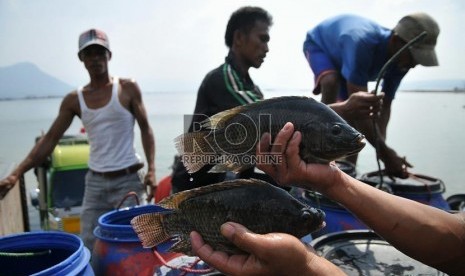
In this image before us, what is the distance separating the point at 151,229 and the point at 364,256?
1.55m

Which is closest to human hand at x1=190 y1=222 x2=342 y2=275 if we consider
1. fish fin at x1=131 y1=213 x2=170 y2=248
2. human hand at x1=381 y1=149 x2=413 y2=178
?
fish fin at x1=131 y1=213 x2=170 y2=248

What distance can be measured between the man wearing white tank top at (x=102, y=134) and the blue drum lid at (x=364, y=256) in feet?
8.45

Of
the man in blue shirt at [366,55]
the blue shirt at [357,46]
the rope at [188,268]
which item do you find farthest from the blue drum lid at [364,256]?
the blue shirt at [357,46]

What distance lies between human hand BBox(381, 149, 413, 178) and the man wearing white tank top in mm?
2792

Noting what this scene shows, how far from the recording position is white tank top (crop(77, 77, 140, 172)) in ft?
14.7

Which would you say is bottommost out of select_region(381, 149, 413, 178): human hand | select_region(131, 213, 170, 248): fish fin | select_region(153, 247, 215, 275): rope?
select_region(153, 247, 215, 275): rope

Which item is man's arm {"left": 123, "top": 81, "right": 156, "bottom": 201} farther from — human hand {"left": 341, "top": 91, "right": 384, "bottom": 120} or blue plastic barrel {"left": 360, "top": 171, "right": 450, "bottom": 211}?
human hand {"left": 341, "top": 91, "right": 384, "bottom": 120}

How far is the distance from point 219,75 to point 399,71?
2.96 meters

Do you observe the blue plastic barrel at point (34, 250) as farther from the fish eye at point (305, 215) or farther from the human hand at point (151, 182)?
the human hand at point (151, 182)

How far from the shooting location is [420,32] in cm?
405

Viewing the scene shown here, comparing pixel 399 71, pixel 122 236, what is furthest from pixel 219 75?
pixel 399 71

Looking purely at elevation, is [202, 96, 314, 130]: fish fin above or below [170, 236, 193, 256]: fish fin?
above

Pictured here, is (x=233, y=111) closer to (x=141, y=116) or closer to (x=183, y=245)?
(x=183, y=245)

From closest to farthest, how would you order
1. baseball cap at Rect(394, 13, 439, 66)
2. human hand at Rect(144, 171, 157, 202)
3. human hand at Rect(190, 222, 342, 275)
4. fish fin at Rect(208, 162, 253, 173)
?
1. human hand at Rect(190, 222, 342, 275)
2. fish fin at Rect(208, 162, 253, 173)
3. baseball cap at Rect(394, 13, 439, 66)
4. human hand at Rect(144, 171, 157, 202)
